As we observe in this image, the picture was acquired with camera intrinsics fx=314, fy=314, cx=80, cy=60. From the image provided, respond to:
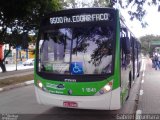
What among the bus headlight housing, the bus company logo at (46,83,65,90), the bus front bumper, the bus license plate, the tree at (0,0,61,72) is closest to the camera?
the bus front bumper

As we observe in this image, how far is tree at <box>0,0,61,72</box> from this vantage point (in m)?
15.0

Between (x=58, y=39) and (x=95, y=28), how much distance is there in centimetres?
108

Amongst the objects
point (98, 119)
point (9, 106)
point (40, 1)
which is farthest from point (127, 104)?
point (40, 1)

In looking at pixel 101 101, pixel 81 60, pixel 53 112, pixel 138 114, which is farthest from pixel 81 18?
pixel 138 114

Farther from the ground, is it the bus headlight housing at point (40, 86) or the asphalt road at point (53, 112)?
the bus headlight housing at point (40, 86)

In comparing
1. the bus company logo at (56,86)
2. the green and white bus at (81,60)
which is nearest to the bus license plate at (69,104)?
the green and white bus at (81,60)

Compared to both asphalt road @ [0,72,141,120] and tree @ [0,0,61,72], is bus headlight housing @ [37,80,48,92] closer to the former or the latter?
asphalt road @ [0,72,141,120]

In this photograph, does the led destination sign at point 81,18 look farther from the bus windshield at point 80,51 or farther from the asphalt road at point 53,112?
the asphalt road at point 53,112

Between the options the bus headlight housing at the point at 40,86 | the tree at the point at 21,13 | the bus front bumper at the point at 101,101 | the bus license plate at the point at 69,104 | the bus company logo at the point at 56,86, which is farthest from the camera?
the tree at the point at 21,13

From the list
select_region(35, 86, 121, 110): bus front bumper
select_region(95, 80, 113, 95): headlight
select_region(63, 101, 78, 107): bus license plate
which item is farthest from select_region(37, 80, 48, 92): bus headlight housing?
select_region(95, 80, 113, 95): headlight

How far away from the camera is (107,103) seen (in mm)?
8078

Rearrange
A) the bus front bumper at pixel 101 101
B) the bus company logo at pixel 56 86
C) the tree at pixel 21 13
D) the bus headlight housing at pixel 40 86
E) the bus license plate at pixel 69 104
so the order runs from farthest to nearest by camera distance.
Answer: the tree at pixel 21 13, the bus headlight housing at pixel 40 86, the bus company logo at pixel 56 86, the bus license plate at pixel 69 104, the bus front bumper at pixel 101 101

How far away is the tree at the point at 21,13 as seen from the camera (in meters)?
→ 15.0

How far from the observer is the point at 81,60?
8.35 meters
